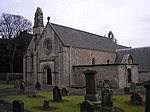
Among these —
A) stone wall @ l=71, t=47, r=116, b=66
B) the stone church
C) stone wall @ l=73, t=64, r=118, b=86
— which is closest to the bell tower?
the stone church

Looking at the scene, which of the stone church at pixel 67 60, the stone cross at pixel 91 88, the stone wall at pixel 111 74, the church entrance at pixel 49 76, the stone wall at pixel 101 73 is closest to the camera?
the stone cross at pixel 91 88

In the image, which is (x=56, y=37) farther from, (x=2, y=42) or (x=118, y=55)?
(x=2, y=42)

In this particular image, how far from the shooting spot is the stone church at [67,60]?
34031mm

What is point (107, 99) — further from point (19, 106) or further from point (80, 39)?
point (80, 39)

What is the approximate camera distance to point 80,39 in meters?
40.7

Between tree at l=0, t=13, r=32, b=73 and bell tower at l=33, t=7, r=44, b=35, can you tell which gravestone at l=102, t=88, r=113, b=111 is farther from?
tree at l=0, t=13, r=32, b=73

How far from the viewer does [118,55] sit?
159 feet

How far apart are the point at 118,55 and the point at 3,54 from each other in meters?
27.3

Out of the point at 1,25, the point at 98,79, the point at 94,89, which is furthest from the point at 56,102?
the point at 1,25

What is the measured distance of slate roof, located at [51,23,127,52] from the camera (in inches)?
1450

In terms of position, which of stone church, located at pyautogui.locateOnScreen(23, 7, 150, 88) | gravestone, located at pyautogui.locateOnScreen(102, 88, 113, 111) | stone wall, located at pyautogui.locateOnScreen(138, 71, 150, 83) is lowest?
gravestone, located at pyautogui.locateOnScreen(102, 88, 113, 111)

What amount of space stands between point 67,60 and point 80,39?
709 centimetres

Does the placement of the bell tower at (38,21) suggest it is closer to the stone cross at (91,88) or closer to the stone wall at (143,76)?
the stone wall at (143,76)

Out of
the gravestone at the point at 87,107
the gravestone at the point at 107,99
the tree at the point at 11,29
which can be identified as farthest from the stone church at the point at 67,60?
the gravestone at the point at 87,107
